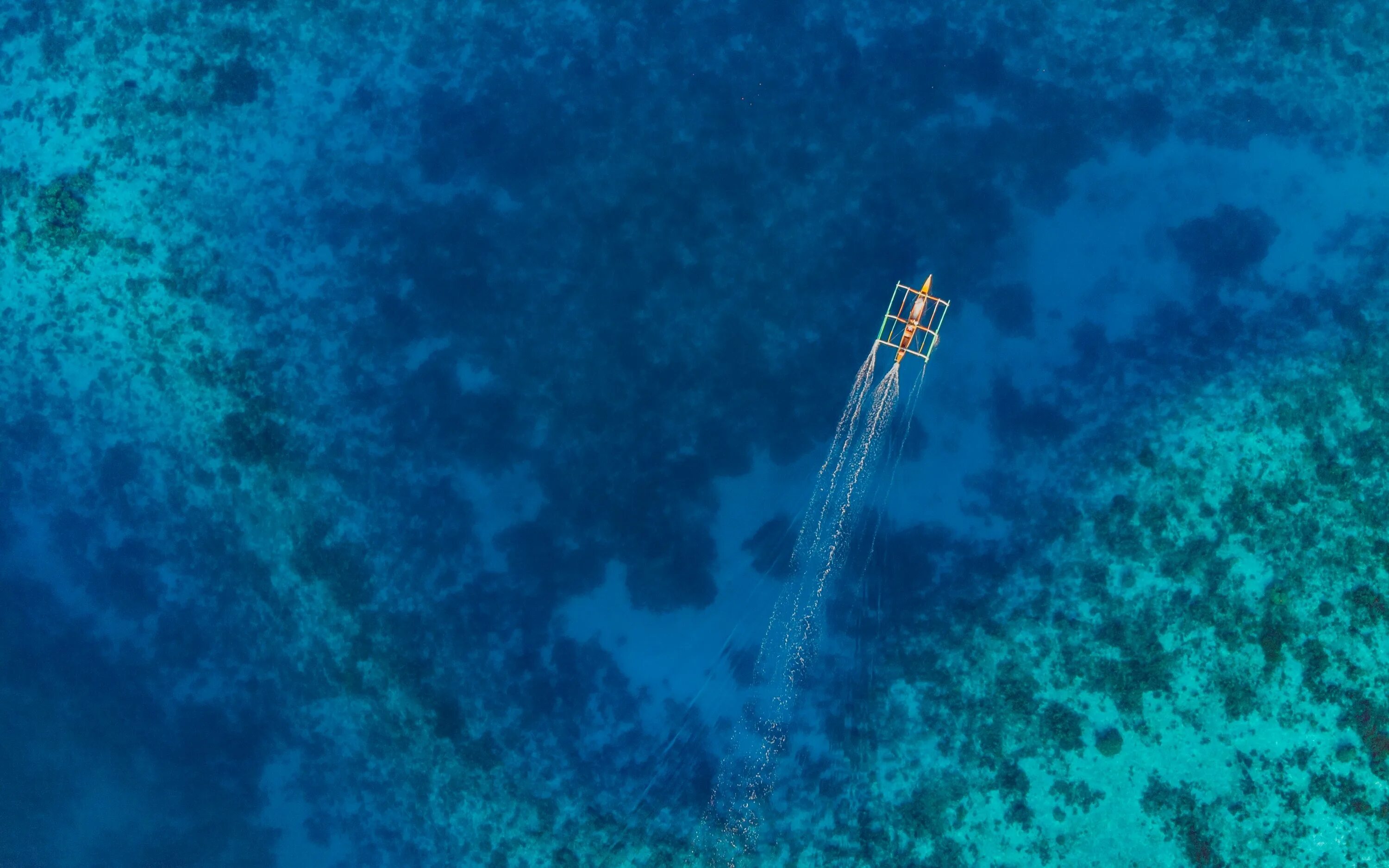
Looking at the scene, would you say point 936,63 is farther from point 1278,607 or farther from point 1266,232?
point 1278,607

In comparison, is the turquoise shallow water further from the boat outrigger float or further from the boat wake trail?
the boat outrigger float

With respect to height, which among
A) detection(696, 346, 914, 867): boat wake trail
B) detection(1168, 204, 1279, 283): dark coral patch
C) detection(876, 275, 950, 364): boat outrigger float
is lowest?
detection(696, 346, 914, 867): boat wake trail

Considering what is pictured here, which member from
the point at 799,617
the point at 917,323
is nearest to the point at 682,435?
the point at 799,617

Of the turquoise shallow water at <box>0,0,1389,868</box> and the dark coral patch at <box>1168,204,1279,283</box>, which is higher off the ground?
the dark coral patch at <box>1168,204,1279,283</box>

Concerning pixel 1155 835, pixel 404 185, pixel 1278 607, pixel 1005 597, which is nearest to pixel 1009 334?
pixel 1005 597

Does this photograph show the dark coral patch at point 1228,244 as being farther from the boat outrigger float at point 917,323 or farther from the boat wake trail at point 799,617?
the boat wake trail at point 799,617

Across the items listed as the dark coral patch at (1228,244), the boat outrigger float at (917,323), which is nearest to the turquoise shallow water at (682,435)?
the dark coral patch at (1228,244)

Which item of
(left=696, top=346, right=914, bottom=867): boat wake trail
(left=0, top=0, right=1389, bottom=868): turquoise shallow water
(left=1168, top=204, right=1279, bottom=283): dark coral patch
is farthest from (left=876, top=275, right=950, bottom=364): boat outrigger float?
(left=1168, top=204, right=1279, bottom=283): dark coral patch
